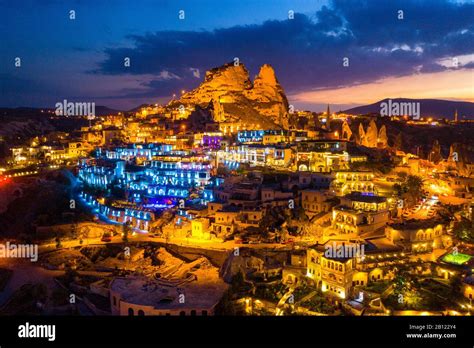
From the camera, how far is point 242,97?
2060 inches

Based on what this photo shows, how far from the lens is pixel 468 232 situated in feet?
57.8

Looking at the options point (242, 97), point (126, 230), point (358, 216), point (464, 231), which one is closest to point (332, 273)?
point (358, 216)

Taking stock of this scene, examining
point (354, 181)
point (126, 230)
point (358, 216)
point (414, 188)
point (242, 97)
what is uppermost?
point (242, 97)

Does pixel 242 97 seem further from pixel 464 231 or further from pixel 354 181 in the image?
pixel 464 231

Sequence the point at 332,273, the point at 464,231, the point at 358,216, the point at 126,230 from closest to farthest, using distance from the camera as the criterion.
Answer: the point at 332,273 < the point at 464,231 < the point at 358,216 < the point at 126,230

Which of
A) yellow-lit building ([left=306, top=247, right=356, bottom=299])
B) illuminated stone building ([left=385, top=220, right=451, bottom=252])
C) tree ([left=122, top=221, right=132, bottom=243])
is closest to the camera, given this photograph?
yellow-lit building ([left=306, top=247, right=356, bottom=299])

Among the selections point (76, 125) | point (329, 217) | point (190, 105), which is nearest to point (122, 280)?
point (329, 217)

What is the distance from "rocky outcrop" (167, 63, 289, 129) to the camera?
48.0m

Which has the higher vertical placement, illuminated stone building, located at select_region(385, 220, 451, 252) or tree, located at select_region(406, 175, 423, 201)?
tree, located at select_region(406, 175, 423, 201)

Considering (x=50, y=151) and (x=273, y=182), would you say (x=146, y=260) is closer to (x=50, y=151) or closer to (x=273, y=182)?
(x=273, y=182)

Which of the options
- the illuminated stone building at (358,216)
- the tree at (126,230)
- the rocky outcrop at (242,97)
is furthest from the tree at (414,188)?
the rocky outcrop at (242,97)

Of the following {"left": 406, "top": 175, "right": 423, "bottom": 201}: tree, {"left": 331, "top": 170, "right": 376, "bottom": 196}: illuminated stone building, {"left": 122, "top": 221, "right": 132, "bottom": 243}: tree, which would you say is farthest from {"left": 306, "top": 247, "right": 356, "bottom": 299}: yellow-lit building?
{"left": 122, "top": 221, "right": 132, "bottom": 243}: tree

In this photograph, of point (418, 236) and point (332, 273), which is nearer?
point (332, 273)

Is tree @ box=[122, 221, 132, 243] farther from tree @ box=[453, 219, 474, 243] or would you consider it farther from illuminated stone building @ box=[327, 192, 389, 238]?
tree @ box=[453, 219, 474, 243]
